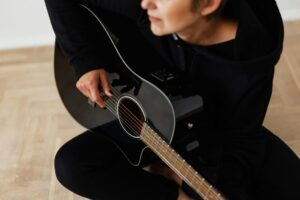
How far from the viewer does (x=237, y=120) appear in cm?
95

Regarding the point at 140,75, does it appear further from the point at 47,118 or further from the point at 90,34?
the point at 47,118

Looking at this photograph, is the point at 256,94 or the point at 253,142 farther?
the point at 253,142

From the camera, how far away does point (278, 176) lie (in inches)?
39.1

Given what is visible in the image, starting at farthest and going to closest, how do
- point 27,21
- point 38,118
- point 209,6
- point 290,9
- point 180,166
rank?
point 290,9 < point 27,21 < point 38,118 < point 180,166 < point 209,6

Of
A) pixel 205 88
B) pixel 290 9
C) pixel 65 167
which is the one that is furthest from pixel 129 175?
pixel 290 9

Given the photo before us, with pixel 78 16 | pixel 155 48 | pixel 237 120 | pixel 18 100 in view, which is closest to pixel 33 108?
pixel 18 100

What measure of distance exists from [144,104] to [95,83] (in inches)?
6.5

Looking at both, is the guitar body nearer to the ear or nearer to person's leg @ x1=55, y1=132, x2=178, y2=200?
person's leg @ x1=55, y1=132, x2=178, y2=200

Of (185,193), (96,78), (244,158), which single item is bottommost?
(185,193)

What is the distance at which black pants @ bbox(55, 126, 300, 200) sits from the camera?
980 mm

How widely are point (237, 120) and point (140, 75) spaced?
0.87ft

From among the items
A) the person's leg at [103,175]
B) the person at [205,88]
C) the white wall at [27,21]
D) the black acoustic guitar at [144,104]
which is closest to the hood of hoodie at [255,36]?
the person at [205,88]

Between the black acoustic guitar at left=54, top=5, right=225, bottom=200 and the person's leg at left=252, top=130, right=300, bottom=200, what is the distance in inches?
9.2

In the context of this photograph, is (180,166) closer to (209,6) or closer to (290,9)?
(209,6)
